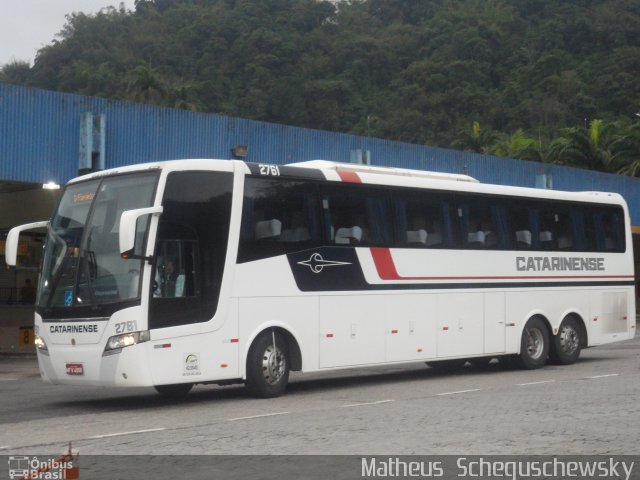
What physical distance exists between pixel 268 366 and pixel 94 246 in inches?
119

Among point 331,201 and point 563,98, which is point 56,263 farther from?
point 563,98

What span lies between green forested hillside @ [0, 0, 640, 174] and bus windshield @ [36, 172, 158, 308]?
55.2 meters

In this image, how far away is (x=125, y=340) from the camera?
13711 mm

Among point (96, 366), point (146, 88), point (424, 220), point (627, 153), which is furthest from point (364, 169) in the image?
point (146, 88)

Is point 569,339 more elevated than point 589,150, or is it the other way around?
point 589,150

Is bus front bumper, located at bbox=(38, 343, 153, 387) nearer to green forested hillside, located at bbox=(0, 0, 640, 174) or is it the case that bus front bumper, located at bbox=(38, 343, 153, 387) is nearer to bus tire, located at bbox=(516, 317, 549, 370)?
bus tire, located at bbox=(516, 317, 549, 370)

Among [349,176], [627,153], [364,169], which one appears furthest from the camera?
[627,153]

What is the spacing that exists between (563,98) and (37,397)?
2866 inches

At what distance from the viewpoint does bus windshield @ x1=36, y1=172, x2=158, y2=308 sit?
13.9 meters

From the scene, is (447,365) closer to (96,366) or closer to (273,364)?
(273,364)

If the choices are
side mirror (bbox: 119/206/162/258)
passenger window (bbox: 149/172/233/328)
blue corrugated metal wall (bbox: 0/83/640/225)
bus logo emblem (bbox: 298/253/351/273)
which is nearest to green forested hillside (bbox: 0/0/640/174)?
blue corrugated metal wall (bbox: 0/83/640/225)

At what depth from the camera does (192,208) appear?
14.4 meters

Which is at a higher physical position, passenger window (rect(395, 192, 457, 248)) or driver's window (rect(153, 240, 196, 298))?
passenger window (rect(395, 192, 457, 248))

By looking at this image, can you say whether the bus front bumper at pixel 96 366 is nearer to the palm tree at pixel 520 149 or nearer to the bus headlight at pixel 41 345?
the bus headlight at pixel 41 345
